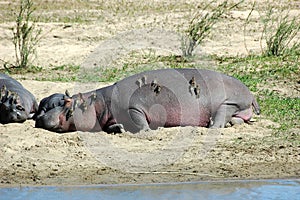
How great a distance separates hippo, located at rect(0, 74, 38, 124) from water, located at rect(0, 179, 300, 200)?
2.19 meters

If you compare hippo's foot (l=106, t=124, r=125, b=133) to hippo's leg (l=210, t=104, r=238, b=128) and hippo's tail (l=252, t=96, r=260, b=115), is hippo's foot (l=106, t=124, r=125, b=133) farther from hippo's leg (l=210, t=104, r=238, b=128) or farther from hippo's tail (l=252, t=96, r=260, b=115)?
hippo's tail (l=252, t=96, r=260, b=115)

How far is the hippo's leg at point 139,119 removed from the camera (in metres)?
8.70

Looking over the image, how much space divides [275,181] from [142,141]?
1644 millimetres

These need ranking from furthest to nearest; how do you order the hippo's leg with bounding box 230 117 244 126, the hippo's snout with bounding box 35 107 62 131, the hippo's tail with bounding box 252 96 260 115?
the hippo's tail with bounding box 252 96 260 115 < the hippo's leg with bounding box 230 117 244 126 < the hippo's snout with bounding box 35 107 62 131

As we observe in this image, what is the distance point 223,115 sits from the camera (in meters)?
8.96

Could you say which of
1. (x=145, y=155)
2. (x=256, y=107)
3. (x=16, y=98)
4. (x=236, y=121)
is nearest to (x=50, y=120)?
(x=16, y=98)

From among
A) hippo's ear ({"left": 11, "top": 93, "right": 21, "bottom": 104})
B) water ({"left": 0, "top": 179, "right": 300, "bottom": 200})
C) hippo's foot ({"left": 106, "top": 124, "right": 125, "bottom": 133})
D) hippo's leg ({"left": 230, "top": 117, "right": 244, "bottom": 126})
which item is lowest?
water ({"left": 0, "top": 179, "right": 300, "bottom": 200})

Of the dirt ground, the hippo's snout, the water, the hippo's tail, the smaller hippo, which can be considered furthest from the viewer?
the hippo's tail

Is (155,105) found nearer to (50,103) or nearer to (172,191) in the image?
(50,103)

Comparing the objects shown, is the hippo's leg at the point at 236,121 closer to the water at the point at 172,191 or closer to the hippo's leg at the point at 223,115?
the hippo's leg at the point at 223,115

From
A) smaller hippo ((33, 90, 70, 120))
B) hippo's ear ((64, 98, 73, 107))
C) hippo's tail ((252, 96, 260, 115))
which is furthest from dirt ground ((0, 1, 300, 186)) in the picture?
hippo's ear ((64, 98, 73, 107))

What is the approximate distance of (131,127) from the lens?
A: 345 inches

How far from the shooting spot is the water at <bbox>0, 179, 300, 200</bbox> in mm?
6805

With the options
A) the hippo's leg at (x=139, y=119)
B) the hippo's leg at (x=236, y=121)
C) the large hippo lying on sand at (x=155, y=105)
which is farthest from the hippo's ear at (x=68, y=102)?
the hippo's leg at (x=236, y=121)
